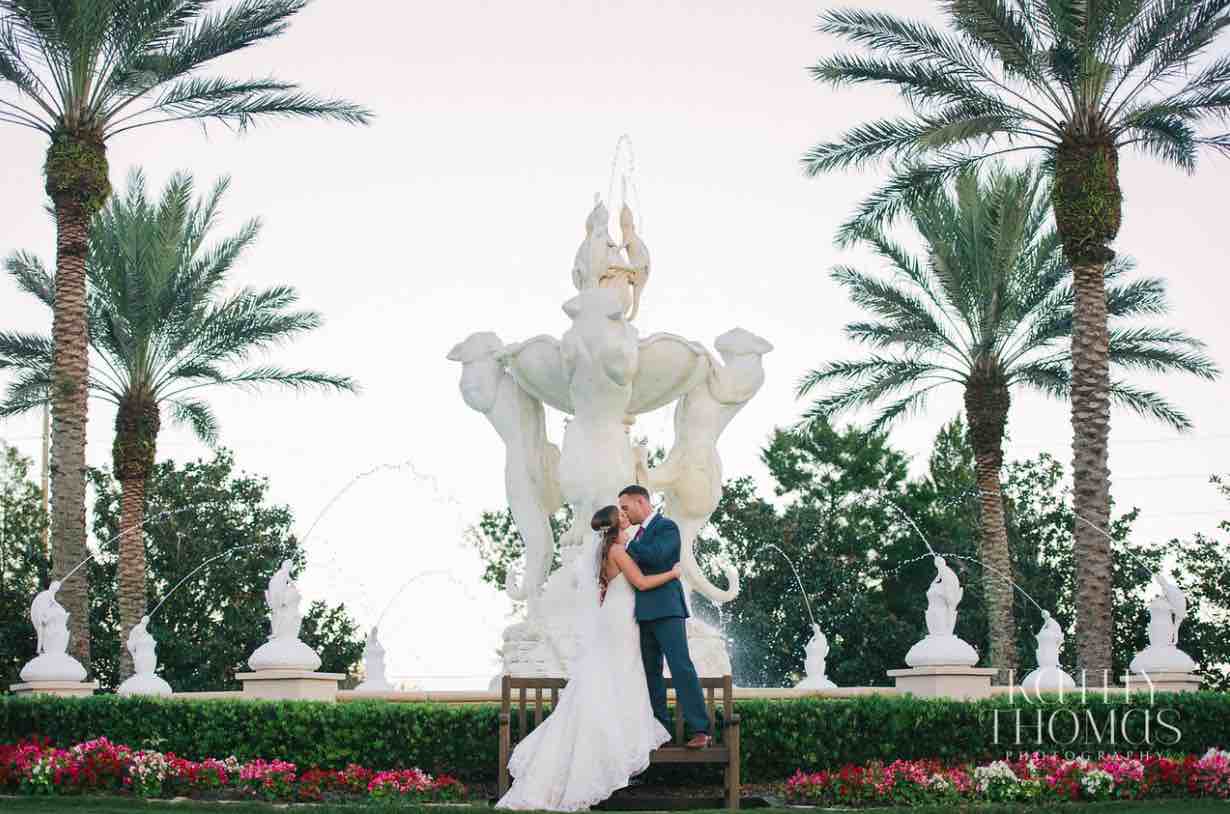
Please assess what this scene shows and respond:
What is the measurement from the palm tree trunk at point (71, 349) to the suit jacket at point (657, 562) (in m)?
13.4

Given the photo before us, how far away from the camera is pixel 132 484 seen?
26.1 m

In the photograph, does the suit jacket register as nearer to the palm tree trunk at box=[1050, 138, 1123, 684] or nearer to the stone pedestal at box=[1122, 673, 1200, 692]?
the stone pedestal at box=[1122, 673, 1200, 692]

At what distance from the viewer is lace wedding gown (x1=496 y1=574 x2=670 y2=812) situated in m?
9.55

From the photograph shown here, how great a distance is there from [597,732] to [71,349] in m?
14.0

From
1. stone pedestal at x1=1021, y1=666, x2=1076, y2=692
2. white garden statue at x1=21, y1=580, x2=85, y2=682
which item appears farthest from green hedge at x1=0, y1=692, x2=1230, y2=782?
white garden statue at x1=21, y1=580, x2=85, y2=682

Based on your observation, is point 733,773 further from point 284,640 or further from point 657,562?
point 284,640

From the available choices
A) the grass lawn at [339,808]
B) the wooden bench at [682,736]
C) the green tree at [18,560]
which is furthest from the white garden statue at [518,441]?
the green tree at [18,560]

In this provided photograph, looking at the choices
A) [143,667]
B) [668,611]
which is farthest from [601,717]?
[143,667]

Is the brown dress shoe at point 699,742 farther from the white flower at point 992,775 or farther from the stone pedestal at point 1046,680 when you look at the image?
the stone pedestal at point 1046,680

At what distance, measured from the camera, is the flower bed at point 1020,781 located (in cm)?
1050

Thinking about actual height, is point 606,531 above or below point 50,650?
above

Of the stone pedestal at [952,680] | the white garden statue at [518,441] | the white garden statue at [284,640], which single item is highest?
the white garden statue at [518,441]

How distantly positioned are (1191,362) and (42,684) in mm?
17820

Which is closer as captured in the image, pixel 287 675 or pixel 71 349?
pixel 287 675
